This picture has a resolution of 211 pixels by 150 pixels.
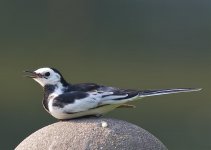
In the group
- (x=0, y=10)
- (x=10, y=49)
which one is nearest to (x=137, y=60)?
(x=10, y=49)

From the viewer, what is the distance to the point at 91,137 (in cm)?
895

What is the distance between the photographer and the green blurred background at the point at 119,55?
67.9ft

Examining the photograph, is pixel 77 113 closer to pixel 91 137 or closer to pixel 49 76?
pixel 91 137

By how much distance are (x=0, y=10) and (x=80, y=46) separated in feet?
16.4

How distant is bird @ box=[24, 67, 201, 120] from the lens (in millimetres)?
9242

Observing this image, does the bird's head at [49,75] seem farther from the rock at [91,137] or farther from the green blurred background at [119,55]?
the green blurred background at [119,55]

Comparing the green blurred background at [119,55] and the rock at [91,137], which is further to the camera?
the green blurred background at [119,55]

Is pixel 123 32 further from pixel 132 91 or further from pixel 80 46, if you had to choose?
pixel 132 91

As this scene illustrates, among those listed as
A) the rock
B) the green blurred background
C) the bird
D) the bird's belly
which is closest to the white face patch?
the bird

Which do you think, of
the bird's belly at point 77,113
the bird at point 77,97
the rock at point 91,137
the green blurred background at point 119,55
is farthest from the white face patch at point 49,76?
the green blurred background at point 119,55

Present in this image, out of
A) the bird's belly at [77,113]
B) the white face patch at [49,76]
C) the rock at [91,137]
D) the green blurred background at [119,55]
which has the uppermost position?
the green blurred background at [119,55]

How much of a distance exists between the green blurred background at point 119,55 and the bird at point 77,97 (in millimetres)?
8226

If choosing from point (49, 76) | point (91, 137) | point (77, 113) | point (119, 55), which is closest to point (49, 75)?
point (49, 76)

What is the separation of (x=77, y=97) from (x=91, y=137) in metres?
0.48
